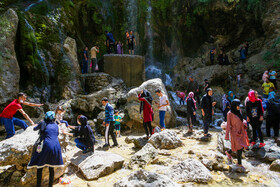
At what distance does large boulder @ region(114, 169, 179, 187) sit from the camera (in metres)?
3.12

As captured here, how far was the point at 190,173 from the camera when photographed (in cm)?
362

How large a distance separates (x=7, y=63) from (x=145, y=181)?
341 inches

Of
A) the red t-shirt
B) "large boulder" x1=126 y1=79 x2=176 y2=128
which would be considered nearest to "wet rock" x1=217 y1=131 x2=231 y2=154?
"large boulder" x1=126 y1=79 x2=176 y2=128

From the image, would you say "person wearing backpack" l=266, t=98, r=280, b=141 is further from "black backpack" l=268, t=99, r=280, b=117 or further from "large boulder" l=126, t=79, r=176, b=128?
"large boulder" l=126, t=79, r=176, b=128

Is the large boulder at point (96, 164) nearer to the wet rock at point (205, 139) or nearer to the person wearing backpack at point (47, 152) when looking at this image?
the person wearing backpack at point (47, 152)

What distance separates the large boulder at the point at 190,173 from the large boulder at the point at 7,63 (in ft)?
26.6

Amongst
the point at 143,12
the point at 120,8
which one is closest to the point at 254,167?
the point at 120,8

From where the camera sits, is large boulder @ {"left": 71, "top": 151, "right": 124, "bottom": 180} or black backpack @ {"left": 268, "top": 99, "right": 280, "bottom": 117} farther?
black backpack @ {"left": 268, "top": 99, "right": 280, "bottom": 117}

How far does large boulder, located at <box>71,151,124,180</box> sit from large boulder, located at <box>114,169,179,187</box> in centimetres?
76

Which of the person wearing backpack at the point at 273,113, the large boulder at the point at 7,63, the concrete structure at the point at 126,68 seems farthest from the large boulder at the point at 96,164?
the concrete structure at the point at 126,68

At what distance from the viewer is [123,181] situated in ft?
11.0

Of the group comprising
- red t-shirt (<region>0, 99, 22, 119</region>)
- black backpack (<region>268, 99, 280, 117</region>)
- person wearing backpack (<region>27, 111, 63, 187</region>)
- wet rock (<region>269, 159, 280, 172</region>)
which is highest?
red t-shirt (<region>0, 99, 22, 119</region>)

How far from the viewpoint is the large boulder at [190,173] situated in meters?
3.52

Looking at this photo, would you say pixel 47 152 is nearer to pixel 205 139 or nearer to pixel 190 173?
pixel 190 173
